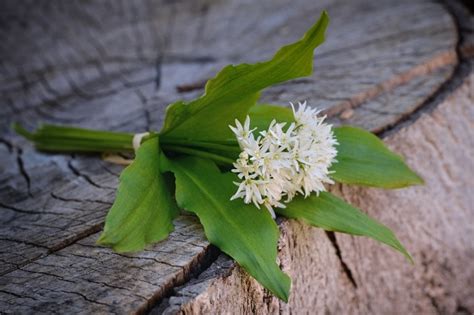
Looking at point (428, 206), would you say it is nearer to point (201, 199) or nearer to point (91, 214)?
point (201, 199)

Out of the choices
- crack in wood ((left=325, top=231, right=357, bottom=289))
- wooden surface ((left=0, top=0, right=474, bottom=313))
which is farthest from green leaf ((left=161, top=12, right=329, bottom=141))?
crack in wood ((left=325, top=231, right=357, bottom=289))

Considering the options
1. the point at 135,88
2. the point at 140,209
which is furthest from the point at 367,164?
the point at 135,88

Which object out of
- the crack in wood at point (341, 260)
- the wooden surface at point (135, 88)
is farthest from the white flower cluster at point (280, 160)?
the crack in wood at point (341, 260)

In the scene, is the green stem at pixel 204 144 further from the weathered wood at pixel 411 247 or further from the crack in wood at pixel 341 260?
the crack in wood at pixel 341 260

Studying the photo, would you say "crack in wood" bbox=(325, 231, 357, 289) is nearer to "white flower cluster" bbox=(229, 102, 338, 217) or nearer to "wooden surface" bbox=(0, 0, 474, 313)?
"wooden surface" bbox=(0, 0, 474, 313)

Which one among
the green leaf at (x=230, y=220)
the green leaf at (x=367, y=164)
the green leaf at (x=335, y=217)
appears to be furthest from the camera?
the green leaf at (x=367, y=164)

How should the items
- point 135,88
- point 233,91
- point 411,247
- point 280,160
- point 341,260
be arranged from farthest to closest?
point 135,88
point 411,247
point 341,260
point 233,91
point 280,160

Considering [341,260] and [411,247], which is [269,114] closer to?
[341,260]

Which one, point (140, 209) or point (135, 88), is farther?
point (135, 88)
